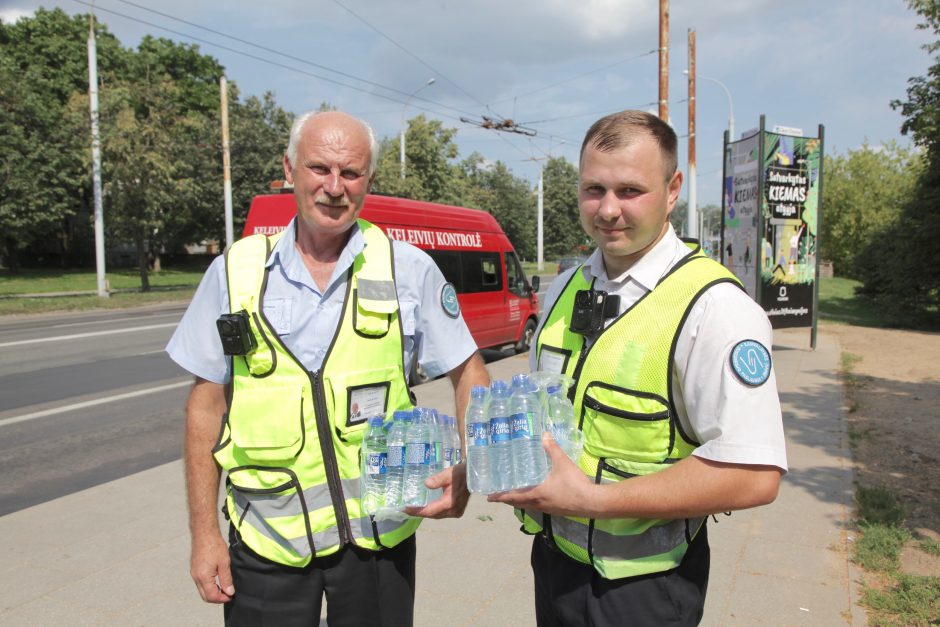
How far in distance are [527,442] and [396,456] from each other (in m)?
0.45

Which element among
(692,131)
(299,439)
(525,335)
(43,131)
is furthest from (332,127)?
(43,131)

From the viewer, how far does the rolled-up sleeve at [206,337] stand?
2.12 metres

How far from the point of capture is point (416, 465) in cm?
189

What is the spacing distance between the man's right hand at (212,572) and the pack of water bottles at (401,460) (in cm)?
50

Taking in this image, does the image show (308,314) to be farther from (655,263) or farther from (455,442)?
(655,263)

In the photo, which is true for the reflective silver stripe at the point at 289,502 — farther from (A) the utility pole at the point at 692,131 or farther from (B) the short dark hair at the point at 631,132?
(A) the utility pole at the point at 692,131

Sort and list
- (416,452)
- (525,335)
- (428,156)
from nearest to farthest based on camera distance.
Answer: (416,452) < (525,335) < (428,156)

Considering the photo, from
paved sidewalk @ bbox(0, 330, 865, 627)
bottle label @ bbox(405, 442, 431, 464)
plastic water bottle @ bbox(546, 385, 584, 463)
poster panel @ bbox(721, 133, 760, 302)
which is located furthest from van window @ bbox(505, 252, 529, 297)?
plastic water bottle @ bbox(546, 385, 584, 463)

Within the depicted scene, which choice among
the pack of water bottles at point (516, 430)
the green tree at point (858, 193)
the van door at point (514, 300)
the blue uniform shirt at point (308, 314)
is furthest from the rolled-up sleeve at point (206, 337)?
the green tree at point (858, 193)

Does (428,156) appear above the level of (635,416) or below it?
above

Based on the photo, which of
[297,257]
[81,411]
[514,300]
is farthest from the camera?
[514,300]

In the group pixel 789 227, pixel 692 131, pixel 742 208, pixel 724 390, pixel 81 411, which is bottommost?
pixel 81 411

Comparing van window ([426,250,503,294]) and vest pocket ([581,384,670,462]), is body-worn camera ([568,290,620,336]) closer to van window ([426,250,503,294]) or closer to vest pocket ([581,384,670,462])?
vest pocket ([581,384,670,462])

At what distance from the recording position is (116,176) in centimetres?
2486
